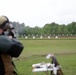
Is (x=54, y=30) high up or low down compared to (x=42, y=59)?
up

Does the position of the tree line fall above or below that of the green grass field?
above

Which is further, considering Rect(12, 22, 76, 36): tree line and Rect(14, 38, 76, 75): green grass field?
Rect(12, 22, 76, 36): tree line

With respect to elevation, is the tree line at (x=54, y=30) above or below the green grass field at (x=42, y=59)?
above

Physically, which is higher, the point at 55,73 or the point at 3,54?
the point at 3,54

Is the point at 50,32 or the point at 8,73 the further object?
the point at 50,32

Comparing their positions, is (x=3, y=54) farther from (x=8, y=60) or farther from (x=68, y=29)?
(x=68, y=29)

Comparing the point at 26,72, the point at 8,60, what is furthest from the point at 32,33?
the point at 8,60

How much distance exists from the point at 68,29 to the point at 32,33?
15688 millimetres

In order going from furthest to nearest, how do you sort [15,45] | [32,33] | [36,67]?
[32,33] → [36,67] → [15,45]

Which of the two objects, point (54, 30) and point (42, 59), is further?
point (54, 30)

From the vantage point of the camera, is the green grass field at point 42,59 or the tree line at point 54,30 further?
the tree line at point 54,30

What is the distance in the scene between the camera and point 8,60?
3.39 m

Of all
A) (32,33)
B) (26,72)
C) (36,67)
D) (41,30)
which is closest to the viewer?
(36,67)

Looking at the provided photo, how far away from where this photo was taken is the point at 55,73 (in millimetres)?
6320
